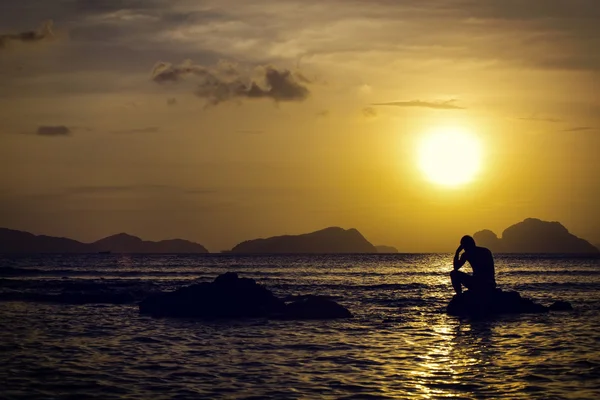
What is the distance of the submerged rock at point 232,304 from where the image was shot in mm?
37844

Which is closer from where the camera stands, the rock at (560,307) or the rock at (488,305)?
the rock at (488,305)

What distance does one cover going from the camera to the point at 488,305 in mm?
37812

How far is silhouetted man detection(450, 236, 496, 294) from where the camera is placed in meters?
37.5

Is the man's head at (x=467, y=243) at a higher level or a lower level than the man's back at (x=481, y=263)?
higher

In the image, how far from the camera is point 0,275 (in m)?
99.4

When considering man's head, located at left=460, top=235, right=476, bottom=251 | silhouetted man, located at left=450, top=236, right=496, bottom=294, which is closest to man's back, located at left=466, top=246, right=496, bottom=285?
silhouetted man, located at left=450, top=236, right=496, bottom=294

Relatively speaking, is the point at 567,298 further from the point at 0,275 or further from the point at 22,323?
the point at 0,275

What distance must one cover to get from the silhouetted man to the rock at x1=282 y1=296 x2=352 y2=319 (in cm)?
645

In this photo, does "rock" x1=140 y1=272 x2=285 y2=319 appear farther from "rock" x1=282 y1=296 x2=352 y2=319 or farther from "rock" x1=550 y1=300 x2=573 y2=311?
"rock" x1=550 y1=300 x2=573 y2=311

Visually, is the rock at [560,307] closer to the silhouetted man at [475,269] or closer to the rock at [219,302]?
the silhouetted man at [475,269]

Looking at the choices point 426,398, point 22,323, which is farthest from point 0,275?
point 426,398

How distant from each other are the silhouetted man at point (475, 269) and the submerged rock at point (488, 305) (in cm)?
42

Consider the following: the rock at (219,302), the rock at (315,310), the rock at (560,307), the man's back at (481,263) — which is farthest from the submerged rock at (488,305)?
the rock at (219,302)

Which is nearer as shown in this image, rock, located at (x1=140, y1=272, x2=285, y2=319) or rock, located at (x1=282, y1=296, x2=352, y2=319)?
rock, located at (x1=282, y1=296, x2=352, y2=319)
